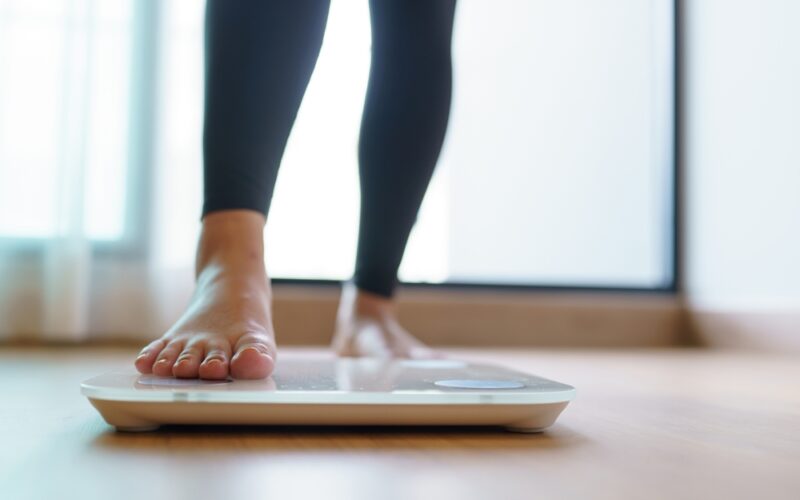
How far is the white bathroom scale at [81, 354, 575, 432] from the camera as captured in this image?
23.2 inches

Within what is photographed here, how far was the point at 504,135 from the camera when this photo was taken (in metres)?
2.65

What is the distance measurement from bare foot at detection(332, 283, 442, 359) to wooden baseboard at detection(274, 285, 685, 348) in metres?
0.84

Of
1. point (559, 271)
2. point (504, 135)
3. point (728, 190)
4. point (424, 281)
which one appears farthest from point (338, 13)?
point (728, 190)

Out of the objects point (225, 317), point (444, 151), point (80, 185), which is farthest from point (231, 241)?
point (444, 151)

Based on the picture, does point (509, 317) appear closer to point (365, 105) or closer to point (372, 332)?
point (372, 332)

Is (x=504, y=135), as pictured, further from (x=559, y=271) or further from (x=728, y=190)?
(x=728, y=190)

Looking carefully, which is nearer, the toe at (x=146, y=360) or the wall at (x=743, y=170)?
the toe at (x=146, y=360)

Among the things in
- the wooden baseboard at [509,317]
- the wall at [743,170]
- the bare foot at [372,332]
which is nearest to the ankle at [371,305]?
the bare foot at [372,332]

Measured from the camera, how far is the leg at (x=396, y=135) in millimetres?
1176

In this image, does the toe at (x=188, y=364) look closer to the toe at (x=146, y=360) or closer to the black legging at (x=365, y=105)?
the toe at (x=146, y=360)

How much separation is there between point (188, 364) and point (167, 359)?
0.04m

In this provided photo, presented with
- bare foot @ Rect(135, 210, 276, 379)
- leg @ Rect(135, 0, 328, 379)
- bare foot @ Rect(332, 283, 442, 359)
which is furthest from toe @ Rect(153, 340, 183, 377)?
bare foot @ Rect(332, 283, 442, 359)

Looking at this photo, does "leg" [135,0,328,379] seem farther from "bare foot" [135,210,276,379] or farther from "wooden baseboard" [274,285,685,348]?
"wooden baseboard" [274,285,685,348]

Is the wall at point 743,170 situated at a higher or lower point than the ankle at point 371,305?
higher
